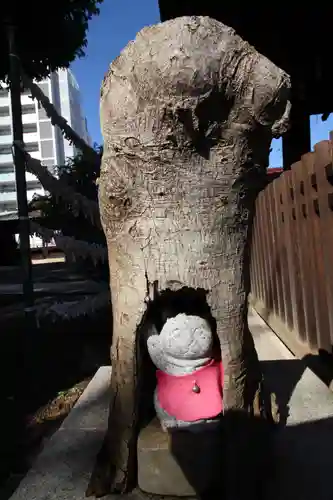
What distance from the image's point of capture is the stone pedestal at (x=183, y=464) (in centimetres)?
150

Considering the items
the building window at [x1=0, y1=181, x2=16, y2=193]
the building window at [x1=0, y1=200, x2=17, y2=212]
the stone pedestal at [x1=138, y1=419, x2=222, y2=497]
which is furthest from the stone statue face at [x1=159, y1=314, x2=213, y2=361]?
the building window at [x1=0, y1=181, x2=16, y2=193]

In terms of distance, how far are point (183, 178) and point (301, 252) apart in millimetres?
1972

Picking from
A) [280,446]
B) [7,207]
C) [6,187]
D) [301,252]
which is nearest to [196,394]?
[280,446]

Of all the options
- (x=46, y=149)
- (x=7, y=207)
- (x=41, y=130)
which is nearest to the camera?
(x=7, y=207)

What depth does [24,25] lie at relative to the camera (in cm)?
448

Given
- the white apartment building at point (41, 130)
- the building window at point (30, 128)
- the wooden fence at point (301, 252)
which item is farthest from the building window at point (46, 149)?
the wooden fence at point (301, 252)

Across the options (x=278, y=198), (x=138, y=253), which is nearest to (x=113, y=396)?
(x=138, y=253)

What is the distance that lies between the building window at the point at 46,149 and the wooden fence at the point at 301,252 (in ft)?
54.9

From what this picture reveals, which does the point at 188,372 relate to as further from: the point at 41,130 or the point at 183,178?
the point at 41,130

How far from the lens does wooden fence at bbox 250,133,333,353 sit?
2.54 m

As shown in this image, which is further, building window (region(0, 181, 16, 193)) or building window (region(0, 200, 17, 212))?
building window (region(0, 181, 16, 193))

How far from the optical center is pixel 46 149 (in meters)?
20.6

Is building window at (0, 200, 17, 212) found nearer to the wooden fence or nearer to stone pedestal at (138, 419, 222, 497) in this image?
the wooden fence

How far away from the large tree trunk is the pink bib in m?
0.08
